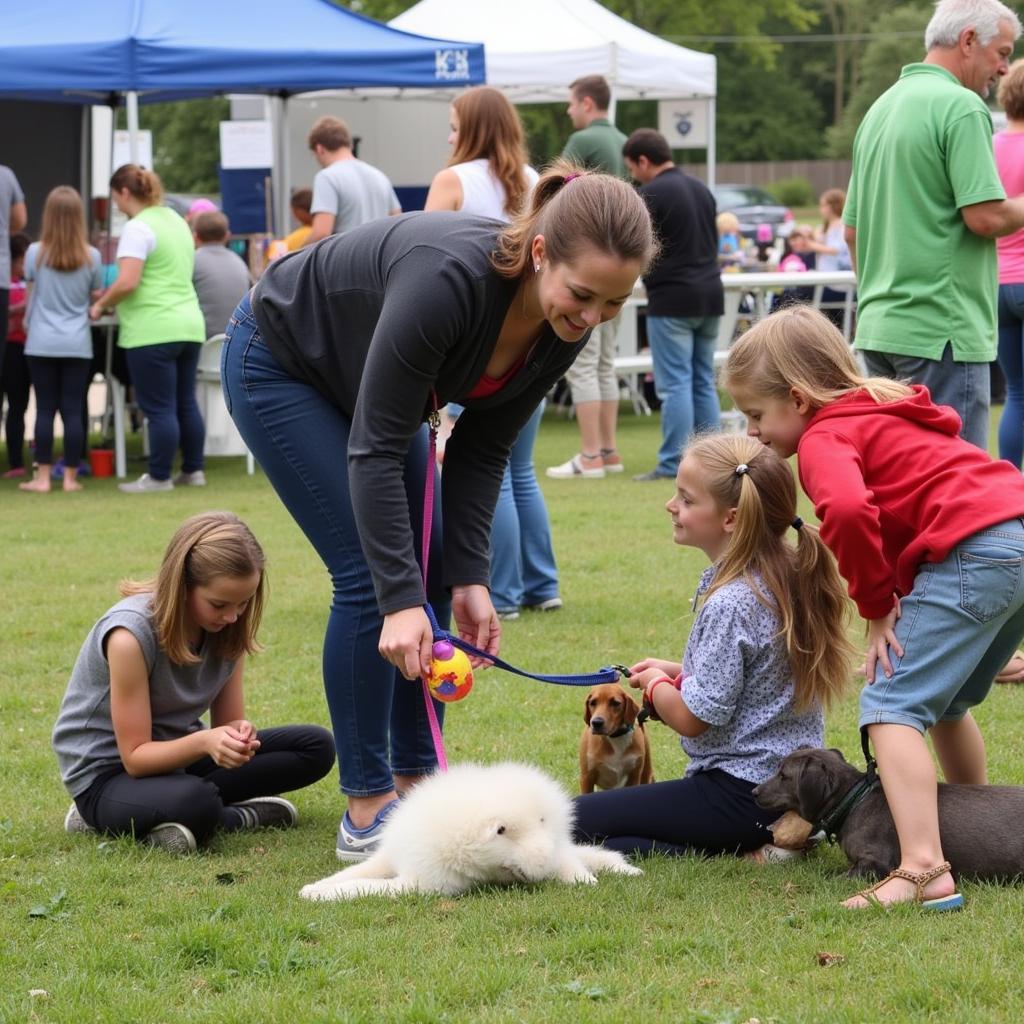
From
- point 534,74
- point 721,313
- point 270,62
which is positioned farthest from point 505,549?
point 534,74

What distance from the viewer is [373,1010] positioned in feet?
9.07

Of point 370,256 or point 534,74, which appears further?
point 534,74

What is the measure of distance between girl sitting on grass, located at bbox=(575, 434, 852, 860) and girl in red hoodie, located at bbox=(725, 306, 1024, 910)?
0.26 m

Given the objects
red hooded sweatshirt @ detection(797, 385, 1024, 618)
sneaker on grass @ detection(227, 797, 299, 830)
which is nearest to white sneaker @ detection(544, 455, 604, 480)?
sneaker on grass @ detection(227, 797, 299, 830)

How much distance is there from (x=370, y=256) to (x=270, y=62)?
8.61m

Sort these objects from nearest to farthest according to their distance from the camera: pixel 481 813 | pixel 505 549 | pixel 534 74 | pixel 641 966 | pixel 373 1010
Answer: pixel 373 1010 → pixel 641 966 → pixel 481 813 → pixel 505 549 → pixel 534 74

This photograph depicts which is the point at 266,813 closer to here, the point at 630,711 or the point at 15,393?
the point at 630,711

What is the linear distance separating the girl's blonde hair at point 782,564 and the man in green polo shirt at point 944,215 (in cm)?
152

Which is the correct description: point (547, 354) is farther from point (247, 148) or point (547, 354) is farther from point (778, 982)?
point (247, 148)

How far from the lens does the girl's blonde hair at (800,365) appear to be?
3447mm

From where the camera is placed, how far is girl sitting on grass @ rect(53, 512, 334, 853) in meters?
3.89

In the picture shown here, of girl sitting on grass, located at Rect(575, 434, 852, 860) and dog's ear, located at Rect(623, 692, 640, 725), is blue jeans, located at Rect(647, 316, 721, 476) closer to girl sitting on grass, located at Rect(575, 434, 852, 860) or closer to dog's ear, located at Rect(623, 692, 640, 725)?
dog's ear, located at Rect(623, 692, 640, 725)

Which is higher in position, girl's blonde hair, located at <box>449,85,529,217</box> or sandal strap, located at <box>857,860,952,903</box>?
girl's blonde hair, located at <box>449,85,529,217</box>

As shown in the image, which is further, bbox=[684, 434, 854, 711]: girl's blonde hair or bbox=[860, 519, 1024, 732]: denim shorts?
bbox=[684, 434, 854, 711]: girl's blonde hair
